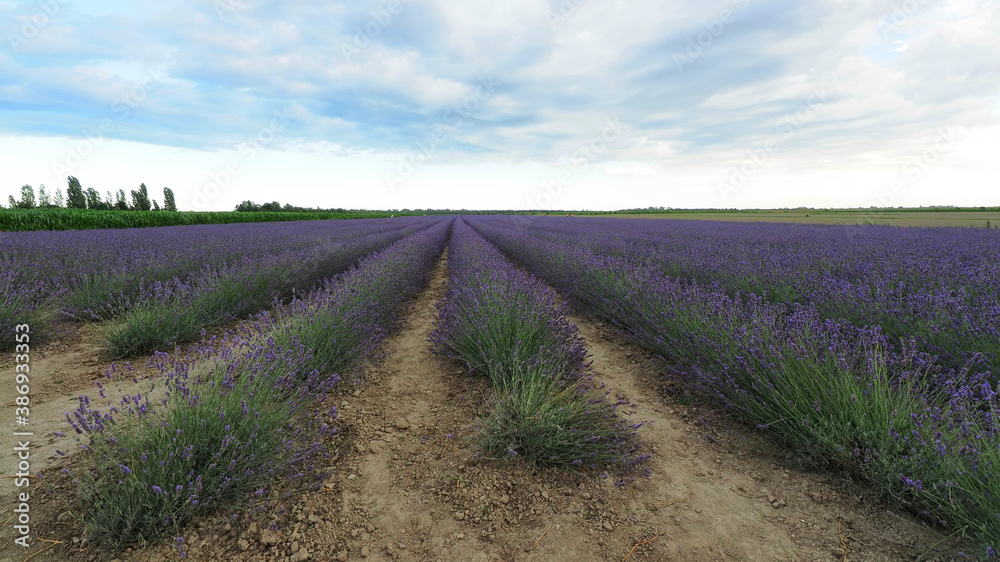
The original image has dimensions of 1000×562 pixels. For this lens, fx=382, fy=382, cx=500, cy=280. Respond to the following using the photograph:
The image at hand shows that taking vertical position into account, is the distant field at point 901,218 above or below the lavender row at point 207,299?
above

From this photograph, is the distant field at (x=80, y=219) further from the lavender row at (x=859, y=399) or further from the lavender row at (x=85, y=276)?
the lavender row at (x=859, y=399)

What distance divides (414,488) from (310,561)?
0.54 metres

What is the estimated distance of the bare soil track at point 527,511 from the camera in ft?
4.93

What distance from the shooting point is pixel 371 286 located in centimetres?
432

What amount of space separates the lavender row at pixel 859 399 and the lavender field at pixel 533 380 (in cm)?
1

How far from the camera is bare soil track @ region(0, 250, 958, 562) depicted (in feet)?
Result: 4.93

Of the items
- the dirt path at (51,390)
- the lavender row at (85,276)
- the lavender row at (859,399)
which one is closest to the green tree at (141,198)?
the lavender row at (85,276)

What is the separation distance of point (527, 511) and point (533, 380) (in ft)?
2.34

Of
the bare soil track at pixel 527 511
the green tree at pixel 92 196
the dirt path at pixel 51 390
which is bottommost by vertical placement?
the bare soil track at pixel 527 511

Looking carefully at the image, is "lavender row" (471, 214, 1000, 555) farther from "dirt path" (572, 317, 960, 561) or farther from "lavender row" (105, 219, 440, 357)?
"lavender row" (105, 219, 440, 357)

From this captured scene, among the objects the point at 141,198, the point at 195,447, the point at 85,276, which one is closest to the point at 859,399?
the point at 195,447

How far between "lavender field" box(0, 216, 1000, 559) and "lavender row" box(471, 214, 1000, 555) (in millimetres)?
15

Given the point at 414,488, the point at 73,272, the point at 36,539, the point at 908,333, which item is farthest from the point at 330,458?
the point at 73,272

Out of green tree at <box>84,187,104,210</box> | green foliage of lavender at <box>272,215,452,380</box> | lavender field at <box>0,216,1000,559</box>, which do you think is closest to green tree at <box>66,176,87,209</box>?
green tree at <box>84,187,104,210</box>
